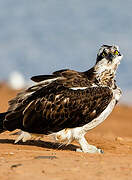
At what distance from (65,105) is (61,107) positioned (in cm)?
10

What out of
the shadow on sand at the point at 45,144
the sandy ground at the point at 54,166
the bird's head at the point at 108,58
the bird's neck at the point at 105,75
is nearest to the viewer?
the sandy ground at the point at 54,166

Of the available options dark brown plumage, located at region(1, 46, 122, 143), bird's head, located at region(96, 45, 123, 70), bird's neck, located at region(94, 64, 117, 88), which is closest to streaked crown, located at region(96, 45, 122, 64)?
bird's head, located at region(96, 45, 123, 70)

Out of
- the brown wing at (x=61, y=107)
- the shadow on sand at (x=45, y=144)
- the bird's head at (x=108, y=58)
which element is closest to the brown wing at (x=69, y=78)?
the brown wing at (x=61, y=107)

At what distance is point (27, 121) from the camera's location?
11523 mm

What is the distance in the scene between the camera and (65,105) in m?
11.3

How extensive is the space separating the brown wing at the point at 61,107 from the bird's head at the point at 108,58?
27.5 inches

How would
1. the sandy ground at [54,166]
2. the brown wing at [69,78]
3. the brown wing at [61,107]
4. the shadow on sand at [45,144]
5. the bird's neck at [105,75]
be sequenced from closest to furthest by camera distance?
the sandy ground at [54,166]
the brown wing at [61,107]
the brown wing at [69,78]
the bird's neck at [105,75]
the shadow on sand at [45,144]

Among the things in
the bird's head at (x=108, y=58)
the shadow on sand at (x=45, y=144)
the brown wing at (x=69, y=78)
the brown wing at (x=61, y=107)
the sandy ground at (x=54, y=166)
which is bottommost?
the sandy ground at (x=54, y=166)

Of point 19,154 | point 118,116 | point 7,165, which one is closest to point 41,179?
point 7,165

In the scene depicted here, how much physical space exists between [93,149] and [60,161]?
2876 mm

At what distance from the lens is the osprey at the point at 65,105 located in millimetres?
11336

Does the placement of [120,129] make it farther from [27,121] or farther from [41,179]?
[41,179]

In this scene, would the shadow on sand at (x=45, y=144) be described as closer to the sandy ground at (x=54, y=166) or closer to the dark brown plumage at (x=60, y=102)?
the sandy ground at (x=54, y=166)

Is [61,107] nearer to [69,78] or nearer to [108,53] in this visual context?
[69,78]
